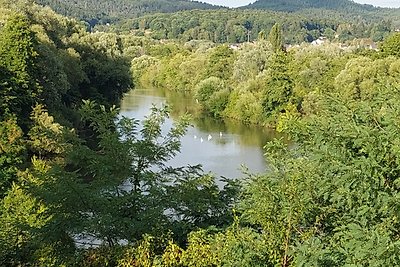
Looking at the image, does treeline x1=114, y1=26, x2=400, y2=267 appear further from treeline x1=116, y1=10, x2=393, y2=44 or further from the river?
treeline x1=116, y1=10, x2=393, y2=44

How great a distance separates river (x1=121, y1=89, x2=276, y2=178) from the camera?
25.0 metres

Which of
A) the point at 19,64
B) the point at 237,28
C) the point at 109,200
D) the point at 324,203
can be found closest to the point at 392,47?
the point at 19,64

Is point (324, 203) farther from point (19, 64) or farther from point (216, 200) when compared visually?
point (19, 64)

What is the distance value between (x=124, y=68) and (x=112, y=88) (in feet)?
5.34

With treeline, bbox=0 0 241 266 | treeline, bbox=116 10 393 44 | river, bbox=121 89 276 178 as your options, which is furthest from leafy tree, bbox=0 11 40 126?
treeline, bbox=116 10 393 44

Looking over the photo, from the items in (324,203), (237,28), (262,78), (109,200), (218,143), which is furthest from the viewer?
(237,28)

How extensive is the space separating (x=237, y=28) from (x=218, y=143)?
400 ft

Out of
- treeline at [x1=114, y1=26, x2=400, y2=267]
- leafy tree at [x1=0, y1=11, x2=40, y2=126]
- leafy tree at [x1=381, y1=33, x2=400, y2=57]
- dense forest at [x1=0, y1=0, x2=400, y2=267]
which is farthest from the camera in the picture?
leafy tree at [x1=381, y1=33, x2=400, y2=57]

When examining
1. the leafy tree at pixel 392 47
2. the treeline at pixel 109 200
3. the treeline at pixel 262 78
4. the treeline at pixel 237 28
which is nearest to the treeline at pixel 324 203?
the treeline at pixel 109 200

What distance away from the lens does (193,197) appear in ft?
29.9

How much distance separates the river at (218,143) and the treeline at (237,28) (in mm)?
92553

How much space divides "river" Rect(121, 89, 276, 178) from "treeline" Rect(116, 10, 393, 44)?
92.6 m

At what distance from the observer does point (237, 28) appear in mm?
149125

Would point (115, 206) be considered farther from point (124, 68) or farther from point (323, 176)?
point (124, 68)
